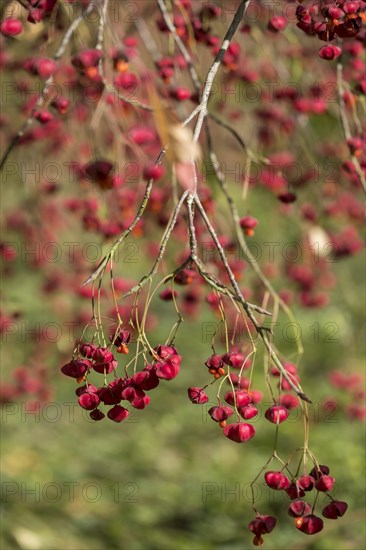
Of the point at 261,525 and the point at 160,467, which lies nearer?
the point at 261,525

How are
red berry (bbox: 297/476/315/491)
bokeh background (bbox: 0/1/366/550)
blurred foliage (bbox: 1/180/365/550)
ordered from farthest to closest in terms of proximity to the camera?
blurred foliage (bbox: 1/180/365/550) → bokeh background (bbox: 0/1/366/550) → red berry (bbox: 297/476/315/491)

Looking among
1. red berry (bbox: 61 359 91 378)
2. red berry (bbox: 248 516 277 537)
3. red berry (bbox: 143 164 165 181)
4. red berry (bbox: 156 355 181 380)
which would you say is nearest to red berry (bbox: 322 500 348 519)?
red berry (bbox: 248 516 277 537)

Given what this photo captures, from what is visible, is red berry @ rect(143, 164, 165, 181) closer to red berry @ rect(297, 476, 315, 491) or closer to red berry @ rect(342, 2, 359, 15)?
red berry @ rect(342, 2, 359, 15)

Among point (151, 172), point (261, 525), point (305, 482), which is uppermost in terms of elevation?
point (151, 172)

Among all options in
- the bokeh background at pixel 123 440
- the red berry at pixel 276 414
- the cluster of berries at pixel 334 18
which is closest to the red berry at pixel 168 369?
the red berry at pixel 276 414

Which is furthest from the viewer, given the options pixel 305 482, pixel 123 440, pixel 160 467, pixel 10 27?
pixel 123 440

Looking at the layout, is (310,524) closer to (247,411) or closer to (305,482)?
(305,482)

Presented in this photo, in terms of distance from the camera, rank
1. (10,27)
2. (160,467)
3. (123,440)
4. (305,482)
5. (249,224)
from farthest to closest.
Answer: (123,440) < (160,467) < (249,224) < (10,27) < (305,482)

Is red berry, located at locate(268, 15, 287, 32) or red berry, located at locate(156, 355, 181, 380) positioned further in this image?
red berry, located at locate(268, 15, 287, 32)

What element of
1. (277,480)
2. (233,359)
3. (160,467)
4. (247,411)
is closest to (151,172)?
(233,359)

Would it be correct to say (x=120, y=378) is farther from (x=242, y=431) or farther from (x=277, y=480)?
(x=277, y=480)

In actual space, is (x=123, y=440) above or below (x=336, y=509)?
below

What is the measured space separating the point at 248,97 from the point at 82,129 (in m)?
0.74

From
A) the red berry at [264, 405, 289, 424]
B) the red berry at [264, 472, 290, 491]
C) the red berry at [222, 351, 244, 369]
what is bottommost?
the red berry at [264, 472, 290, 491]
